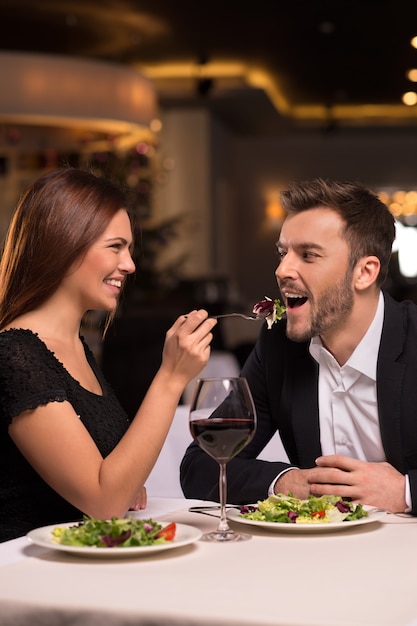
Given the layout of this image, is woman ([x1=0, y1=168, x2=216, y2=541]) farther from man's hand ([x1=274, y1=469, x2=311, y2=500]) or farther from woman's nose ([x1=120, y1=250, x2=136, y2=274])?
man's hand ([x1=274, y1=469, x2=311, y2=500])

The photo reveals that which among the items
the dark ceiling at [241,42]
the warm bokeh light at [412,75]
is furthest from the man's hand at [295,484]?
the warm bokeh light at [412,75]

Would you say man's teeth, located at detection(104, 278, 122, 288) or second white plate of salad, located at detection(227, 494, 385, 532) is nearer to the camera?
second white plate of salad, located at detection(227, 494, 385, 532)

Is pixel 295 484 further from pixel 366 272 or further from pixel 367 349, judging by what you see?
pixel 366 272

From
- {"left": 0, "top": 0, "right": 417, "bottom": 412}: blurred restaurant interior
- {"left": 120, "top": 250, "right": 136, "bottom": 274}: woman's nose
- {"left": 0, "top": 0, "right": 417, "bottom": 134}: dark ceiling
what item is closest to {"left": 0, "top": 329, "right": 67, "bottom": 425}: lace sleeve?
{"left": 120, "top": 250, "right": 136, "bottom": 274}: woman's nose

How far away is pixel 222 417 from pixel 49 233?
26.7 inches

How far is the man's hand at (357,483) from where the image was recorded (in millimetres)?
1881

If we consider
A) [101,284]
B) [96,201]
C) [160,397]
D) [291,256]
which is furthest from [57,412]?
[291,256]

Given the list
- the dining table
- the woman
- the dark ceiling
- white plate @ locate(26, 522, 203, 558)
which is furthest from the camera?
the dark ceiling

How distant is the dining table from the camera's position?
1.17m

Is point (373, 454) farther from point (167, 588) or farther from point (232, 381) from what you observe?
point (167, 588)

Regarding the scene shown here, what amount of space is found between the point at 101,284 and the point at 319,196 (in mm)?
576

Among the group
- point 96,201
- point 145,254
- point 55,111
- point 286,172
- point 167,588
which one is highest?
point 286,172

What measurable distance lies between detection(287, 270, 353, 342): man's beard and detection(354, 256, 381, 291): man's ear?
0.02 meters

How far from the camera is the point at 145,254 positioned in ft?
21.2
